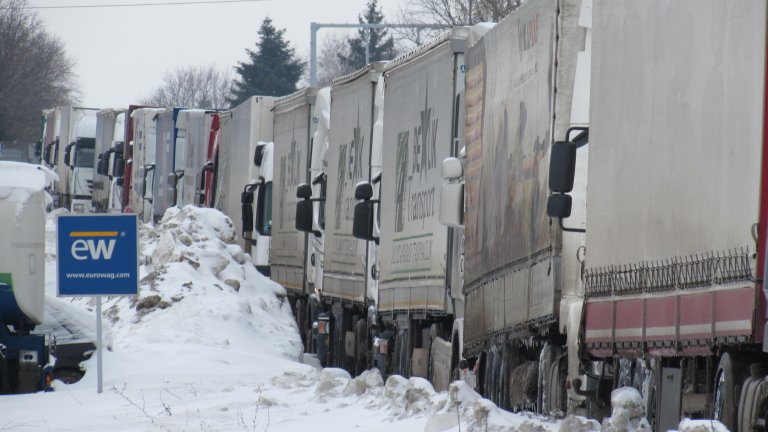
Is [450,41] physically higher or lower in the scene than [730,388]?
higher

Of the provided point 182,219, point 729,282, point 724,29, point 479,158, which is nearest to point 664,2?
point 724,29

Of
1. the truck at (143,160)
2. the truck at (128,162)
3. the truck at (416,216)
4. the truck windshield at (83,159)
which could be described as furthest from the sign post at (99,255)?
the truck windshield at (83,159)

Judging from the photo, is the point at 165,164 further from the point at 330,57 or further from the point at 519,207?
the point at 330,57

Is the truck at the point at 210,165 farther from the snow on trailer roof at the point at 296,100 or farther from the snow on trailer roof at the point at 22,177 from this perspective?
the snow on trailer roof at the point at 22,177

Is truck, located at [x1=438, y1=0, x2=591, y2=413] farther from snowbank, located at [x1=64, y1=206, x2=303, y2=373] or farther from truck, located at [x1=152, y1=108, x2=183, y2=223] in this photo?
truck, located at [x1=152, y1=108, x2=183, y2=223]

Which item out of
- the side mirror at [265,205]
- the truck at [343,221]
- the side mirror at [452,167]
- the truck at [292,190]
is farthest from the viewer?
the side mirror at [265,205]

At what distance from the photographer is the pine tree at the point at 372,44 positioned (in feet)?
362

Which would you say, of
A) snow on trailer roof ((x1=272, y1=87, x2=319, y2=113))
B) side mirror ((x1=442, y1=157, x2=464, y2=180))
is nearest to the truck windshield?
snow on trailer roof ((x1=272, y1=87, x2=319, y2=113))

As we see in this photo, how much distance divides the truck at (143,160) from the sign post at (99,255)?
3414cm

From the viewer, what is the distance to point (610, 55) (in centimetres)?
1202

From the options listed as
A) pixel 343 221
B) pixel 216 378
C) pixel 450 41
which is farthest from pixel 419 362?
pixel 343 221

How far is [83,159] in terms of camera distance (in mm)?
67188

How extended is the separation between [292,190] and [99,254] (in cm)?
1373

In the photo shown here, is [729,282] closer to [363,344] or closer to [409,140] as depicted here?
[409,140]
